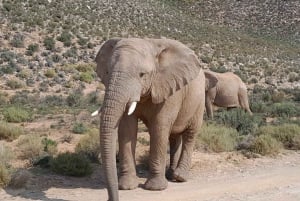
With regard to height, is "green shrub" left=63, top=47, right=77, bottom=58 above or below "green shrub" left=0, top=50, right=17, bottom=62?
below

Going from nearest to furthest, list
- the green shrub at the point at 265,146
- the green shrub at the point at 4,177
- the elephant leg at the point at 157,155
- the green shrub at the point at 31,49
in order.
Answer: the green shrub at the point at 4,177
the elephant leg at the point at 157,155
the green shrub at the point at 265,146
the green shrub at the point at 31,49

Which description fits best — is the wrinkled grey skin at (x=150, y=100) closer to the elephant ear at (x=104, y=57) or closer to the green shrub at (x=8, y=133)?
the elephant ear at (x=104, y=57)

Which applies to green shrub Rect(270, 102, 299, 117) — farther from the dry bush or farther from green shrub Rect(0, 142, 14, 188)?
the dry bush

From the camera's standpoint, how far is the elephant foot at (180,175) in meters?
10.4

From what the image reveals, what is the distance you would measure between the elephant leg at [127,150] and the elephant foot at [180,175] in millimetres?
1063

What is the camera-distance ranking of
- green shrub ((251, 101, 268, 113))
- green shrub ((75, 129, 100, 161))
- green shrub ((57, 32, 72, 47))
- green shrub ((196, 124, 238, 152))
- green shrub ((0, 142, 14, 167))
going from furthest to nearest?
1. green shrub ((57, 32, 72, 47))
2. green shrub ((251, 101, 268, 113))
3. green shrub ((196, 124, 238, 152))
4. green shrub ((75, 129, 100, 161))
5. green shrub ((0, 142, 14, 167))

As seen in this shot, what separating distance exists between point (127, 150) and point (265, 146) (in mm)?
4419

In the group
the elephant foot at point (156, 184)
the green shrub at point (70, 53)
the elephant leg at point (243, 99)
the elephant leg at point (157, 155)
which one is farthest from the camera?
the green shrub at point (70, 53)

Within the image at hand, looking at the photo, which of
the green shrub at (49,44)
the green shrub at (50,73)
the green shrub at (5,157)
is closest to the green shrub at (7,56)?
the green shrub at (50,73)

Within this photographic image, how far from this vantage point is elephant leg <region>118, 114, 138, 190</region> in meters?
9.39

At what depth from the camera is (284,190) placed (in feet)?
32.2

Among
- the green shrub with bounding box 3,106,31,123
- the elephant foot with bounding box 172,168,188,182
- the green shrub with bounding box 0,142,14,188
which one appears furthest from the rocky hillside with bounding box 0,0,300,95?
the elephant foot with bounding box 172,168,188,182

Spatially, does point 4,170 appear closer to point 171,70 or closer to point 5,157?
point 5,157

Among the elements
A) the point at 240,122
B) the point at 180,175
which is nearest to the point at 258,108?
the point at 240,122
